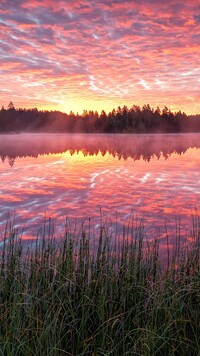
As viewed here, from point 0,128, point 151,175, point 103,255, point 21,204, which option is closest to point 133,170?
point 151,175

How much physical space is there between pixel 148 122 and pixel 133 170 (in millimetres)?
116174

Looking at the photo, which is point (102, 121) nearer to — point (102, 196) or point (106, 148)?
point (106, 148)

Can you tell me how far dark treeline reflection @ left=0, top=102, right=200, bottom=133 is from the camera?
138 meters

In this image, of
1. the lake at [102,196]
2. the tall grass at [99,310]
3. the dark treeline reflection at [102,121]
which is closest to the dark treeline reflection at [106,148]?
the lake at [102,196]

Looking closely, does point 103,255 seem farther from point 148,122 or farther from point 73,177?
point 148,122

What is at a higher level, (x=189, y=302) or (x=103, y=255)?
(x=103, y=255)

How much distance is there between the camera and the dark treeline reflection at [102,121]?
137500 millimetres

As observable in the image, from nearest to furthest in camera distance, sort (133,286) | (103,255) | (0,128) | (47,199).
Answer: (133,286), (103,255), (47,199), (0,128)

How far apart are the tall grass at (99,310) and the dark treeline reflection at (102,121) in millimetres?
129881

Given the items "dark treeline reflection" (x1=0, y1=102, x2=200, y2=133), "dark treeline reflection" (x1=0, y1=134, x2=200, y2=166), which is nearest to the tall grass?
"dark treeline reflection" (x1=0, y1=134, x2=200, y2=166)

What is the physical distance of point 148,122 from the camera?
140 meters

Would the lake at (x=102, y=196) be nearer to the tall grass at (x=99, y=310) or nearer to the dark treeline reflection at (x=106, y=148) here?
the tall grass at (x=99, y=310)

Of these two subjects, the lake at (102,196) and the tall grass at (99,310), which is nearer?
the tall grass at (99,310)

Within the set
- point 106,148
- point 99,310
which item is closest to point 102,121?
point 106,148
